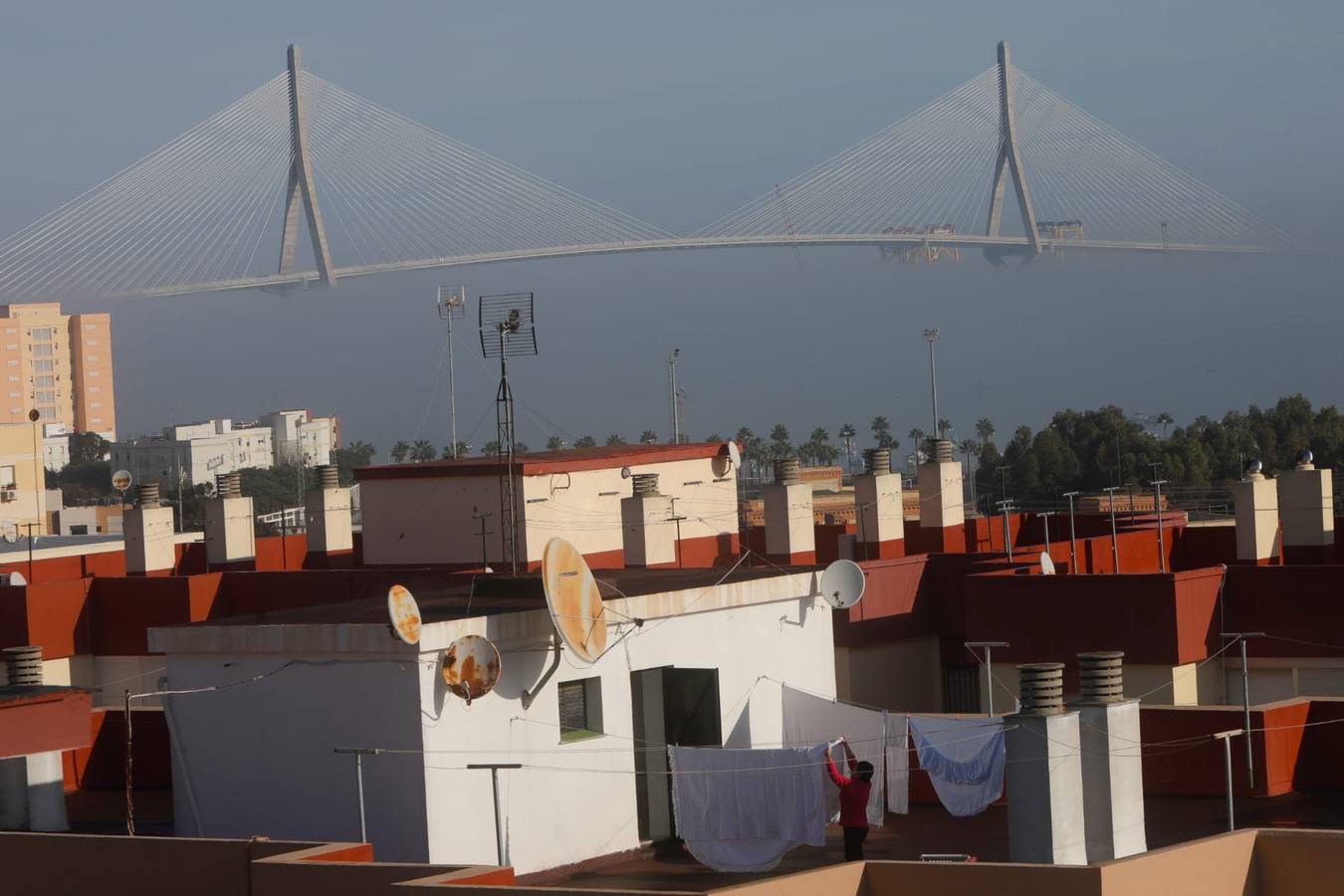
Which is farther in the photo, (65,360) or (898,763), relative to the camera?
(65,360)

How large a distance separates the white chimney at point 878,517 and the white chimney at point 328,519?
6.61 m

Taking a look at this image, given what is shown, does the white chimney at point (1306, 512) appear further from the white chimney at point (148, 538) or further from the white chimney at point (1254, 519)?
the white chimney at point (148, 538)

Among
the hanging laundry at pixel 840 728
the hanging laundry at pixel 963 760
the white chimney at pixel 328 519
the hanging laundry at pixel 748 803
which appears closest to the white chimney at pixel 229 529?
the white chimney at pixel 328 519

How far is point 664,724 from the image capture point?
41.2 ft

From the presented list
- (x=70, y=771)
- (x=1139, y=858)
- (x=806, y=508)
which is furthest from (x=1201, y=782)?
(x=806, y=508)

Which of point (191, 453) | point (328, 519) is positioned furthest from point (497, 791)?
point (191, 453)

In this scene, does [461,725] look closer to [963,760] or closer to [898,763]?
[898,763]

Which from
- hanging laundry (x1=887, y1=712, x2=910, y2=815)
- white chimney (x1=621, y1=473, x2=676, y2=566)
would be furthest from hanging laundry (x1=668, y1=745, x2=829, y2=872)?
white chimney (x1=621, y1=473, x2=676, y2=566)

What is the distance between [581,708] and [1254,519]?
10.2 meters

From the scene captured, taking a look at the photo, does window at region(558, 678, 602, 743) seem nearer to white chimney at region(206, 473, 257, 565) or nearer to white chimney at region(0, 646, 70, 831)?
white chimney at region(0, 646, 70, 831)

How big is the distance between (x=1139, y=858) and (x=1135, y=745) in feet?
9.22

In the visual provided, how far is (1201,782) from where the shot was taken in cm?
1231

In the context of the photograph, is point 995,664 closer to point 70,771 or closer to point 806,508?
point 806,508

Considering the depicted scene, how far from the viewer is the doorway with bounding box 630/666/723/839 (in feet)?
40.7
